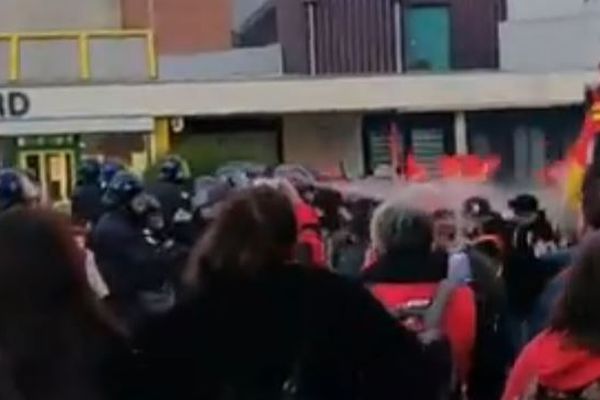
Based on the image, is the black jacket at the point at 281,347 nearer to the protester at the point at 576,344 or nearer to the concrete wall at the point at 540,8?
the protester at the point at 576,344

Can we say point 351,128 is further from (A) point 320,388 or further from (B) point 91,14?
(A) point 320,388

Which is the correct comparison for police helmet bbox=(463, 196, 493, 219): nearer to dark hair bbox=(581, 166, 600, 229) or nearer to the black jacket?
dark hair bbox=(581, 166, 600, 229)

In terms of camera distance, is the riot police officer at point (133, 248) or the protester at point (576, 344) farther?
the riot police officer at point (133, 248)

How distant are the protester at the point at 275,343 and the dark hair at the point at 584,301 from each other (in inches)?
23.7

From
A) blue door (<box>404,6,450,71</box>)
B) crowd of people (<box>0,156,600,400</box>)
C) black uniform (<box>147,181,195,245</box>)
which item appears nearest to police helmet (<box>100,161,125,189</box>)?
black uniform (<box>147,181,195,245</box>)

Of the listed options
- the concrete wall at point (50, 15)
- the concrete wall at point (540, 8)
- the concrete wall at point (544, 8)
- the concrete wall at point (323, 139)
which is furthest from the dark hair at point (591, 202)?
the concrete wall at point (50, 15)

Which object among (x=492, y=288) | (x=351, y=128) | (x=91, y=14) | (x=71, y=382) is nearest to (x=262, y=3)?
(x=91, y=14)

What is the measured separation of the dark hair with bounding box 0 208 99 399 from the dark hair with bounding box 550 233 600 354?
4.09ft

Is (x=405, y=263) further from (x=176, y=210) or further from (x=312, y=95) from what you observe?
(x=312, y=95)

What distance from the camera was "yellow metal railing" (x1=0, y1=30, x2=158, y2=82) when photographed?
3691 cm

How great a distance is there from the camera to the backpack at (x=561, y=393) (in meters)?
5.28

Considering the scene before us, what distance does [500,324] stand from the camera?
28.3 ft

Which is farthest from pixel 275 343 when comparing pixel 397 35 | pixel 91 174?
pixel 397 35

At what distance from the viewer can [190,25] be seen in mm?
48000
